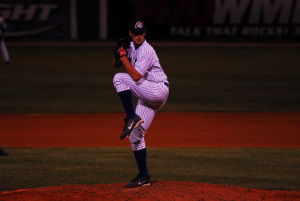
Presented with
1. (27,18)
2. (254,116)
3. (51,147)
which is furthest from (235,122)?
(27,18)

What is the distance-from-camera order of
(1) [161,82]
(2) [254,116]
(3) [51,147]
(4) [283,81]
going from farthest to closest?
(4) [283,81]
(2) [254,116]
(3) [51,147]
(1) [161,82]

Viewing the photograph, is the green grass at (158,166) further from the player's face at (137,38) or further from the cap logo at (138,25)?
the cap logo at (138,25)

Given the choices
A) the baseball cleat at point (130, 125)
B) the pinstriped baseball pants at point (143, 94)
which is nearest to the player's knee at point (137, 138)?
the pinstriped baseball pants at point (143, 94)

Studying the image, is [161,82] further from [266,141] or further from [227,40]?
[227,40]

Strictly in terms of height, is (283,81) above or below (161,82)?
below

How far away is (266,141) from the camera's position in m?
11.0

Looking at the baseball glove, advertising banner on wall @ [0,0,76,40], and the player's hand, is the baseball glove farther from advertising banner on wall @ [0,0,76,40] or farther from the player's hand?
advertising banner on wall @ [0,0,76,40]

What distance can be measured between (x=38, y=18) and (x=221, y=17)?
34.8ft

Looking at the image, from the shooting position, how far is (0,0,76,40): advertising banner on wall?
3666 cm

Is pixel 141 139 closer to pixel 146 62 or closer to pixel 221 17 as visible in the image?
pixel 146 62

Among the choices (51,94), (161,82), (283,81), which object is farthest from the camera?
(283,81)

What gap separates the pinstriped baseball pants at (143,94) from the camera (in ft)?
21.4

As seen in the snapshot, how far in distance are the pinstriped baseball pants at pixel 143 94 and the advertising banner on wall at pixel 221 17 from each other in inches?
1233

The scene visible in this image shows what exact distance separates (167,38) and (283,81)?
18936mm
